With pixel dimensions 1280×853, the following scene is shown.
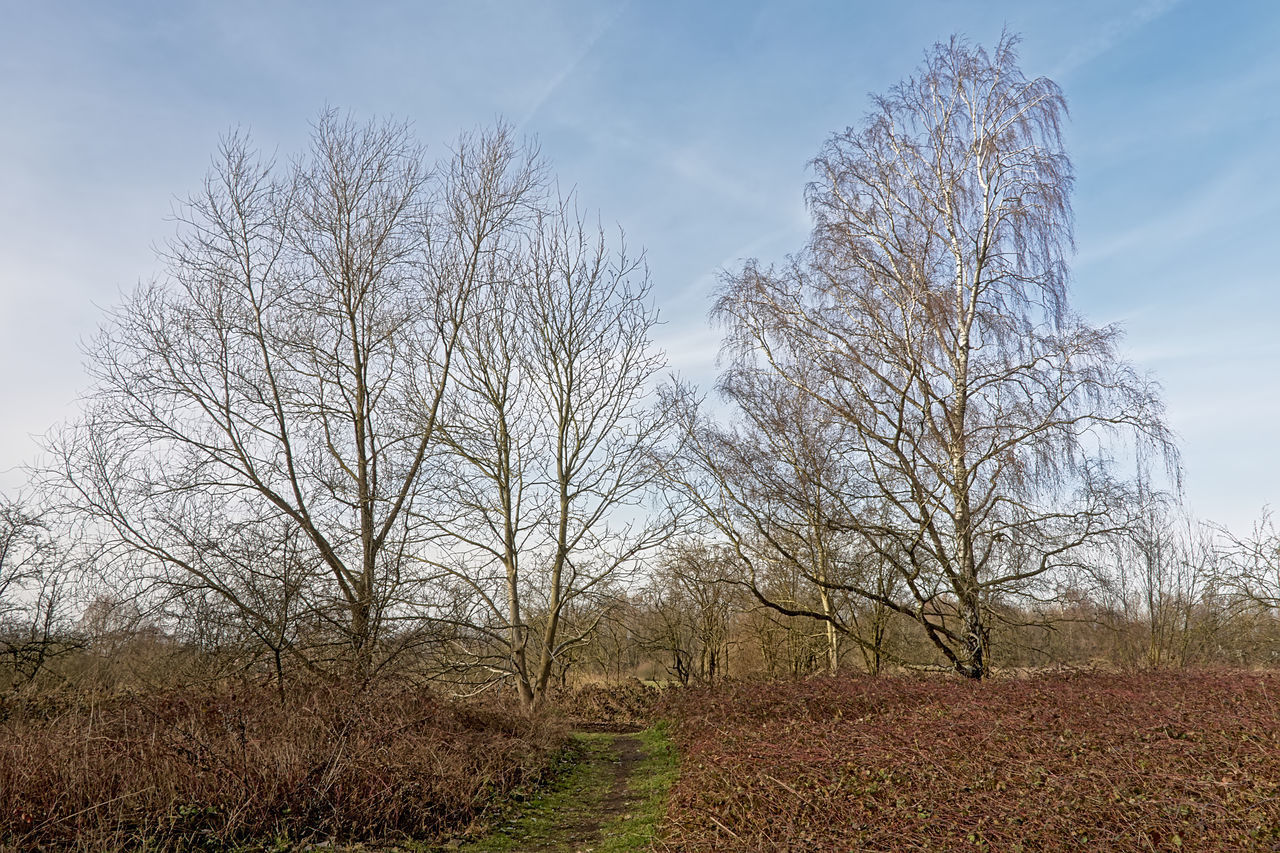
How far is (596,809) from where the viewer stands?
923cm

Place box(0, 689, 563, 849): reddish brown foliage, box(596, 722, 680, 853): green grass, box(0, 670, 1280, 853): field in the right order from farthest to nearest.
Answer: box(596, 722, 680, 853): green grass, box(0, 689, 563, 849): reddish brown foliage, box(0, 670, 1280, 853): field

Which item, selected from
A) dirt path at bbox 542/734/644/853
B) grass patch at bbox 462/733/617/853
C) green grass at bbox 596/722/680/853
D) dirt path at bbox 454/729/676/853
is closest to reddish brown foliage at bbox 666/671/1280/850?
green grass at bbox 596/722/680/853

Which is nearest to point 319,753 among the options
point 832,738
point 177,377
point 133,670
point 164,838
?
point 164,838

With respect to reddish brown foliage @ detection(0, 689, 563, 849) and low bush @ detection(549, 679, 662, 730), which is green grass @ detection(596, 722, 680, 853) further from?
low bush @ detection(549, 679, 662, 730)

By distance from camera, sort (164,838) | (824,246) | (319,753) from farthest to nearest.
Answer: (824,246)
(319,753)
(164,838)

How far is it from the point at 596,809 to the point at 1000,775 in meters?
4.74

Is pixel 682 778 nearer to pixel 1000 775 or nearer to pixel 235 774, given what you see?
pixel 1000 775

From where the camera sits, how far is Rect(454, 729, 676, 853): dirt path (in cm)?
741

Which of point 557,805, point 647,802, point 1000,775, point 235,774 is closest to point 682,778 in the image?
point 647,802

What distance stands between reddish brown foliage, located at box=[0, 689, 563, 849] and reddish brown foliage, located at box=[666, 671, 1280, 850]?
247cm

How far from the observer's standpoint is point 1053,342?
13.7 m

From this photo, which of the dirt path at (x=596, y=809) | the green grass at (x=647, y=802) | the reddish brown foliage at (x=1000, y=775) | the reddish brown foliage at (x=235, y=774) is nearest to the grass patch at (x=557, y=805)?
the dirt path at (x=596, y=809)

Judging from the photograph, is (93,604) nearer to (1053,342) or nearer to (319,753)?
(319,753)

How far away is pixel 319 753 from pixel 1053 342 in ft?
41.6
